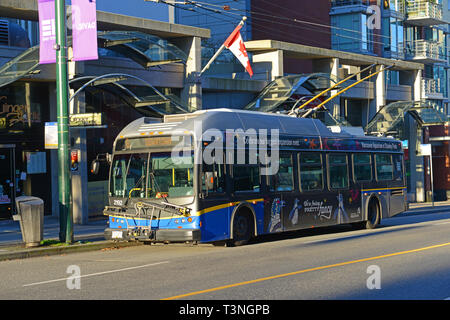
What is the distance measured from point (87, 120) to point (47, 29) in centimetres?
435

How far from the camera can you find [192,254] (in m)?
16.2

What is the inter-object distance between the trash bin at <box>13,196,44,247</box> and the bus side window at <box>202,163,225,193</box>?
4263 millimetres

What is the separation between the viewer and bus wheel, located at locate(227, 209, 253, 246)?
17.5 metres

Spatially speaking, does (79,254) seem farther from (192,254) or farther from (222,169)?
(222,169)

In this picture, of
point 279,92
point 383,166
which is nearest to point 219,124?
point 383,166

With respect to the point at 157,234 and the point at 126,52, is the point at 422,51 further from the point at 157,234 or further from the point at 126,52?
the point at 157,234

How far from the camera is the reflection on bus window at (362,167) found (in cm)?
2252

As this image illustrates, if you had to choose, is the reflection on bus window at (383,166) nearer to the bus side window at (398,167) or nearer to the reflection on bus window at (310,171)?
the bus side window at (398,167)

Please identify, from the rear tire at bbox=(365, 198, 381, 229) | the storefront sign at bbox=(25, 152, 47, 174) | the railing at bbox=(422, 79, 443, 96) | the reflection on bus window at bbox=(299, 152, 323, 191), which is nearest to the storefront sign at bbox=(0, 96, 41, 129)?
the storefront sign at bbox=(25, 152, 47, 174)

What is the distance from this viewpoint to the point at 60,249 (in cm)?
1703

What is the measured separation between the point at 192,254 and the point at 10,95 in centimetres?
1088

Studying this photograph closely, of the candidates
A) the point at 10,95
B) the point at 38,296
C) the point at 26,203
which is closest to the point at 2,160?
the point at 10,95

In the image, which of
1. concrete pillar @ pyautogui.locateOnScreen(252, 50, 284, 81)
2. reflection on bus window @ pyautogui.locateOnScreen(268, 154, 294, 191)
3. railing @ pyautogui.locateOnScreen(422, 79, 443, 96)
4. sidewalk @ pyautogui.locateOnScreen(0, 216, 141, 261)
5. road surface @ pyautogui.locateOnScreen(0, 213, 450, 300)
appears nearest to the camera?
road surface @ pyautogui.locateOnScreen(0, 213, 450, 300)

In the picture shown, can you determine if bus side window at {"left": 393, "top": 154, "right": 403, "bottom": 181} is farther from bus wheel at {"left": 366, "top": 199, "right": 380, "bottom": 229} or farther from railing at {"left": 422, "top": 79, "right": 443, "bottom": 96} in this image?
railing at {"left": 422, "top": 79, "right": 443, "bottom": 96}
